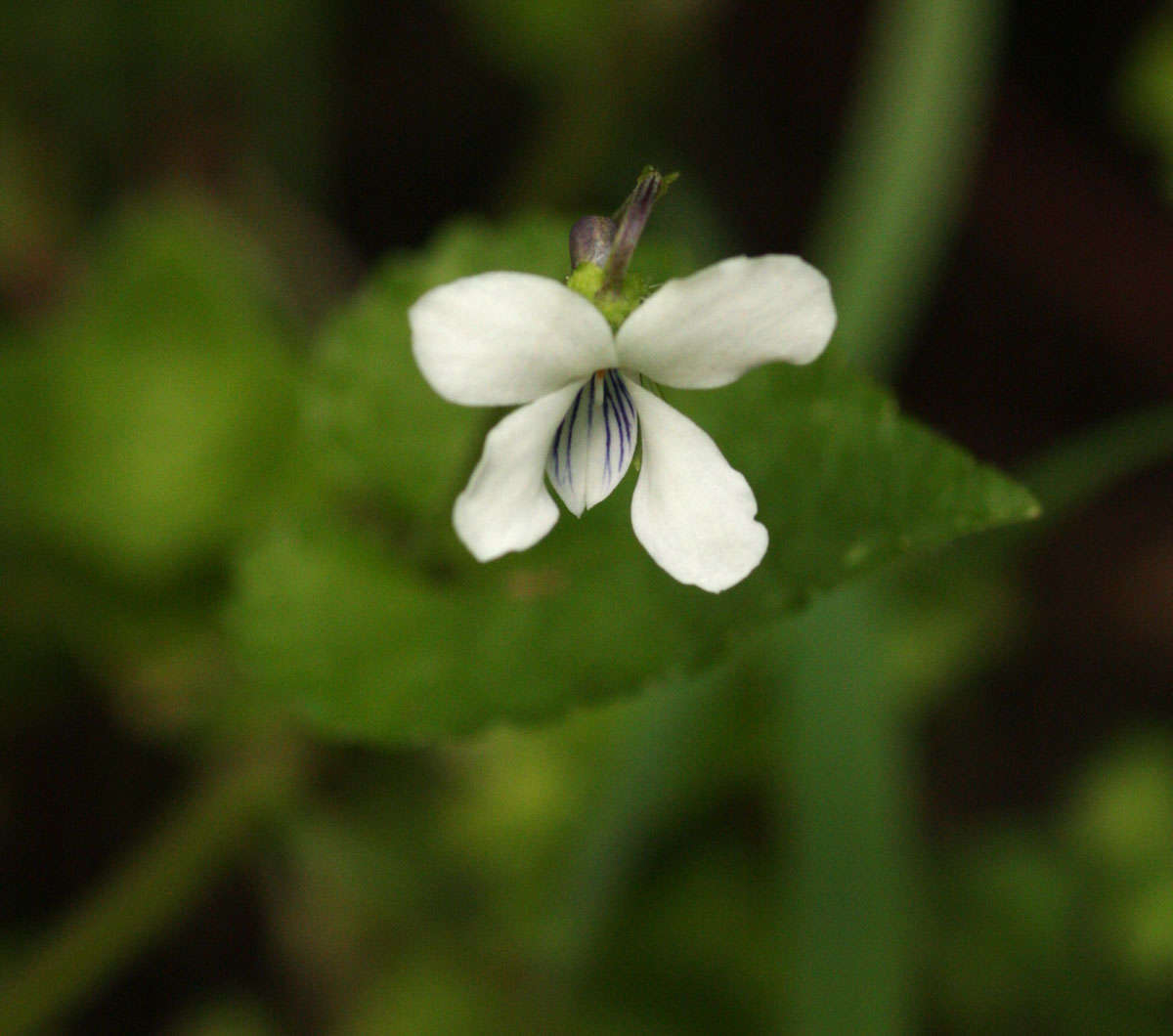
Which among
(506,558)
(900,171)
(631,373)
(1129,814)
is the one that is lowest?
(1129,814)

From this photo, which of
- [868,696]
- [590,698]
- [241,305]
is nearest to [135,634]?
[241,305]

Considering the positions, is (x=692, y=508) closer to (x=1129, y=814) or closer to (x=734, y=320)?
(x=734, y=320)

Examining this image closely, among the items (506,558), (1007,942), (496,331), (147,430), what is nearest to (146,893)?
(147,430)

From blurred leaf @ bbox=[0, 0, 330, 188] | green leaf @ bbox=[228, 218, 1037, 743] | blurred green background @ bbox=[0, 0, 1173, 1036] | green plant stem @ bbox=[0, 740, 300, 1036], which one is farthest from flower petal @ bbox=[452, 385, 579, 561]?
blurred leaf @ bbox=[0, 0, 330, 188]

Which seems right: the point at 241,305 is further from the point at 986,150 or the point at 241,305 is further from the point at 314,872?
the point at 986,150

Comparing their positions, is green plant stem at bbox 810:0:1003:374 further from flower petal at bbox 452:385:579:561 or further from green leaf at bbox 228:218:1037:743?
flower petal at bbox 452:385:579:561

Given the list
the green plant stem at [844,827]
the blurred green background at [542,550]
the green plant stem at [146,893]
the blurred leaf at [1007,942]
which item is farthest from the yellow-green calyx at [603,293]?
the blurred leaf at [1007,942]

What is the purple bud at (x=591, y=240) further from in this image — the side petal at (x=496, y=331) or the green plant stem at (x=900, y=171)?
the green plant stem at (x=900, y=171)
